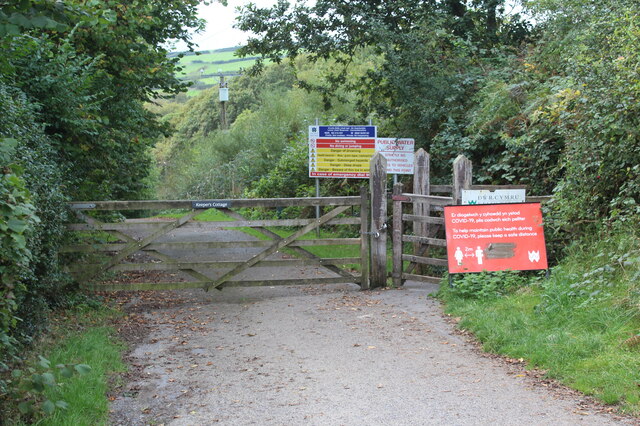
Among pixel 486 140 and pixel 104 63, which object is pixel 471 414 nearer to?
pixel 486 140

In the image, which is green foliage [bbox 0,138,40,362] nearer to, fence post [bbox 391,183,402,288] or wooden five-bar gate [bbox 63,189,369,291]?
wooden five-bar gate [bbox 63,189,369,291]

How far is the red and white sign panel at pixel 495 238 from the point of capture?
9.51 metres

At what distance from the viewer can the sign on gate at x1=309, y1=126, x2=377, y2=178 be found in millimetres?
16203

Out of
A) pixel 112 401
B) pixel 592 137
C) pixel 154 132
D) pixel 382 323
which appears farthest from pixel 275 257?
pixel 112 401

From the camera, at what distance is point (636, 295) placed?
22.0 ft

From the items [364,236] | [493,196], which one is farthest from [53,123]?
[493,196]

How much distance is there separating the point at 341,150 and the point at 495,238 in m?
7.42

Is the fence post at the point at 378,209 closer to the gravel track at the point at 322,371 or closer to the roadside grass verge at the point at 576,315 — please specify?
the gravel track at the point at 322,371

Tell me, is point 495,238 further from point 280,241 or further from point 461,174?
point 280,241

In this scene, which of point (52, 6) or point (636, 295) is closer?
point (52, 6)

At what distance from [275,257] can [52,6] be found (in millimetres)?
11760

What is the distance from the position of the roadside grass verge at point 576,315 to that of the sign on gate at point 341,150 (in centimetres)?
695

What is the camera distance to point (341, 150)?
16.5 metres

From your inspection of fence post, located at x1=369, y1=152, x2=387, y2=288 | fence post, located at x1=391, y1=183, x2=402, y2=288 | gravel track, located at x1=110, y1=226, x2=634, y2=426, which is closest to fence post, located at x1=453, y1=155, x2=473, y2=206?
fence post, located at x1=391, y1=183, x2=402, y2=288
